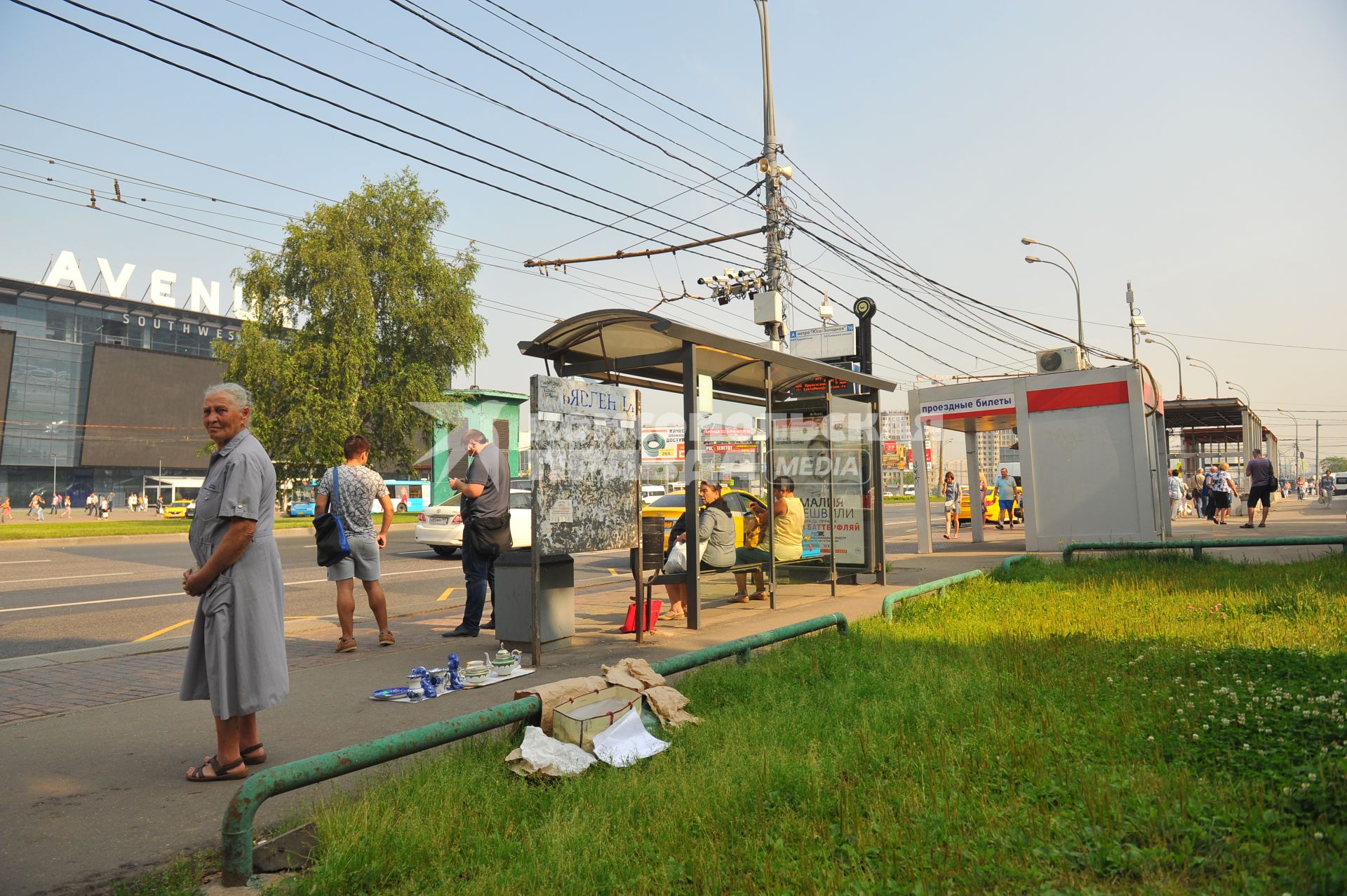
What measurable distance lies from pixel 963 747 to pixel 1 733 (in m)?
5.47

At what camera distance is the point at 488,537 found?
865cm

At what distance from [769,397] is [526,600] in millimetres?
4153

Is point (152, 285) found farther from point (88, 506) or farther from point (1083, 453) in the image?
point (1083, 453)

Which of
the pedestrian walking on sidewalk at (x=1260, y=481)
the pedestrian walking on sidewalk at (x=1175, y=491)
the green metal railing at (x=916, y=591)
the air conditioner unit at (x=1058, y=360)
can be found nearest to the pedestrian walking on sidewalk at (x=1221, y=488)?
the pedestrian walking on sidewalk at (x=1175, y=491)

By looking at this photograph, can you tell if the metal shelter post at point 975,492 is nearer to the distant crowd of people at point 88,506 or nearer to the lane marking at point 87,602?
the lane marking at point 87,602

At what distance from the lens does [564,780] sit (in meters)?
4.14

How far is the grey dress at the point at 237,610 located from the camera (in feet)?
14.1

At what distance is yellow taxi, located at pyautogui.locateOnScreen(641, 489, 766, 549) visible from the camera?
11.8 m

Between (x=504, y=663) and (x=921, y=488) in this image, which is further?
(x=921, y=488)

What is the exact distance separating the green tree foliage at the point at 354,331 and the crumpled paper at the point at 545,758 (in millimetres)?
31803

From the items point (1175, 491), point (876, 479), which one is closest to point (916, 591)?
point (876, 479)

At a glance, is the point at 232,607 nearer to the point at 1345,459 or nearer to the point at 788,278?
the point at 788,278

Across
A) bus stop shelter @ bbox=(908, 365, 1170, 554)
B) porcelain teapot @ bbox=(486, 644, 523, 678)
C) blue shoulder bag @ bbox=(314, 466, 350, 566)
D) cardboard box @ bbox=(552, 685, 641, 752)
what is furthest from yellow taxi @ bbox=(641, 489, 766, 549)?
bus stop shelter @ bbox=(908, 365, 1170, 554)

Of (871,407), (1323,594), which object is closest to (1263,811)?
(1323,594)
